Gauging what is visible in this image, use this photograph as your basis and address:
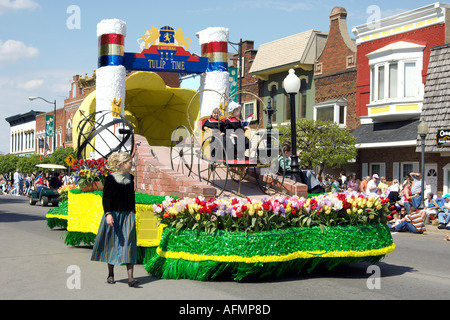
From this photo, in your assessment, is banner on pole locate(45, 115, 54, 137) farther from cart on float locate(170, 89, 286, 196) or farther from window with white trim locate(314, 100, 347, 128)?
cart on float locate(170, 89, 286, 196)

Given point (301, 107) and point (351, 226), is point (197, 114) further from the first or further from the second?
point (301, 107)

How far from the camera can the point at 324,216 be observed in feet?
25.0

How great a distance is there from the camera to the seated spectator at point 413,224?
1572 centimetres

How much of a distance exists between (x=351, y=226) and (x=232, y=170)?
2889 millimetres

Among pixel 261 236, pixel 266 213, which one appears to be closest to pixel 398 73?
pixel 266 213

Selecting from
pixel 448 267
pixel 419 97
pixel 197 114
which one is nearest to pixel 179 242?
pixel 448 267

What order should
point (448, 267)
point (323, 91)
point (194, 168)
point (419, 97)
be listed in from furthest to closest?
point (323, 91) → point (419, 97) → point (194, 168) → point (448, 267)

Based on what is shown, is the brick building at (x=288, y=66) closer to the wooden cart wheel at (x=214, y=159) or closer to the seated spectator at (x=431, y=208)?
the seated spectator at (x=431, y=208)

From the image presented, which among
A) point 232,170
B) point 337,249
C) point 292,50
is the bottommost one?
point 337,249

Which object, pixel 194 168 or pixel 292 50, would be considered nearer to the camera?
pixel 194 168

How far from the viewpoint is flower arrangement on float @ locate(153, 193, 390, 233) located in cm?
711

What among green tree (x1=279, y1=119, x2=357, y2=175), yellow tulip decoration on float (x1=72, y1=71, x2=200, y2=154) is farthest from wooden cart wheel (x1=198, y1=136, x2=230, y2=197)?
green tree (x1=279, y1=119, x2=357, y2=175)

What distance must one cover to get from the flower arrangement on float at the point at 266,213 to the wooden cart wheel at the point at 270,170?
7.17 ft

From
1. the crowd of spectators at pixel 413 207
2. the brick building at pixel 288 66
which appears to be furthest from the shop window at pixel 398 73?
the crowd of spectators at pixel 413 207
